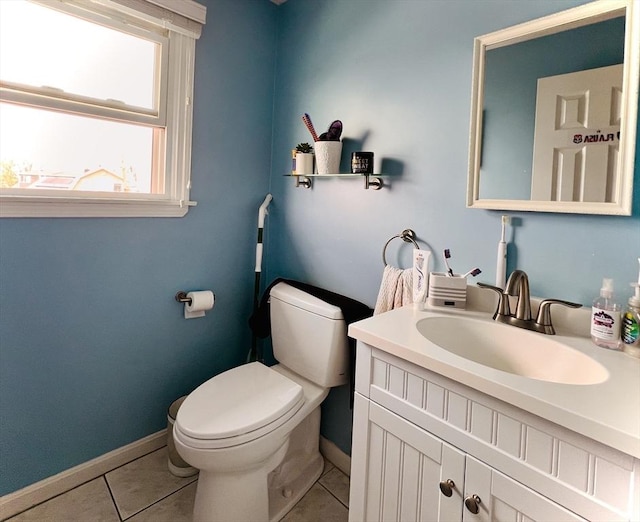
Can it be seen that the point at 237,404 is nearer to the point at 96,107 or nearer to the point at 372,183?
the point at 372,183

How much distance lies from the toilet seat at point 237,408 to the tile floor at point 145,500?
18.3 inches

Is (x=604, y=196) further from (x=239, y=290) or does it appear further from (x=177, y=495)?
(x=177, y=495)

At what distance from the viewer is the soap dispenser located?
2.91 ft

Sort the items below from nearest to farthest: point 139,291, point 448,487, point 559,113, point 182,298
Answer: point 448,487
point 559,113
point 139,291
point 182,298

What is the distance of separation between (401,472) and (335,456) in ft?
2.83

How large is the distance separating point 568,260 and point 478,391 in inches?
20.9

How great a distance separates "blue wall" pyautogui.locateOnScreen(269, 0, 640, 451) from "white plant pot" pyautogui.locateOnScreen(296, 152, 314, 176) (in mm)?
105

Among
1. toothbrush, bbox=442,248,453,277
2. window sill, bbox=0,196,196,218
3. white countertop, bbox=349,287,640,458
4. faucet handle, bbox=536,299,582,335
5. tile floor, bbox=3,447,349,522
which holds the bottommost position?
tile floor, bbox=3,447,349,522

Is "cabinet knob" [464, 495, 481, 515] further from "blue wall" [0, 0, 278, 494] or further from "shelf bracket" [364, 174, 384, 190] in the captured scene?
"blue wall" [0, 0, 278, 494]

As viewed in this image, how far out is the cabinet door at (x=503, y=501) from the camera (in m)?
0.71

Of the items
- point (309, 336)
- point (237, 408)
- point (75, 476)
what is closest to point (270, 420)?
point (237, 408)

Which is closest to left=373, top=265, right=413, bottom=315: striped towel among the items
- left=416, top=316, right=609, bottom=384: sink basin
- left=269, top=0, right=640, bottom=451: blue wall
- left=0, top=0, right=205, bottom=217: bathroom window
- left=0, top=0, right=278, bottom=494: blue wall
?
left=269, top=0, right=640, bottom=451: blue wall

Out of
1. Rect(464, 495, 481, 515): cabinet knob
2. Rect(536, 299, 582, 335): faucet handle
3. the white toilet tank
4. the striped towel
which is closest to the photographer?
Rect(464, 495, 481, 515): cabinet knob

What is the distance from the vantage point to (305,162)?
5.60 feet
